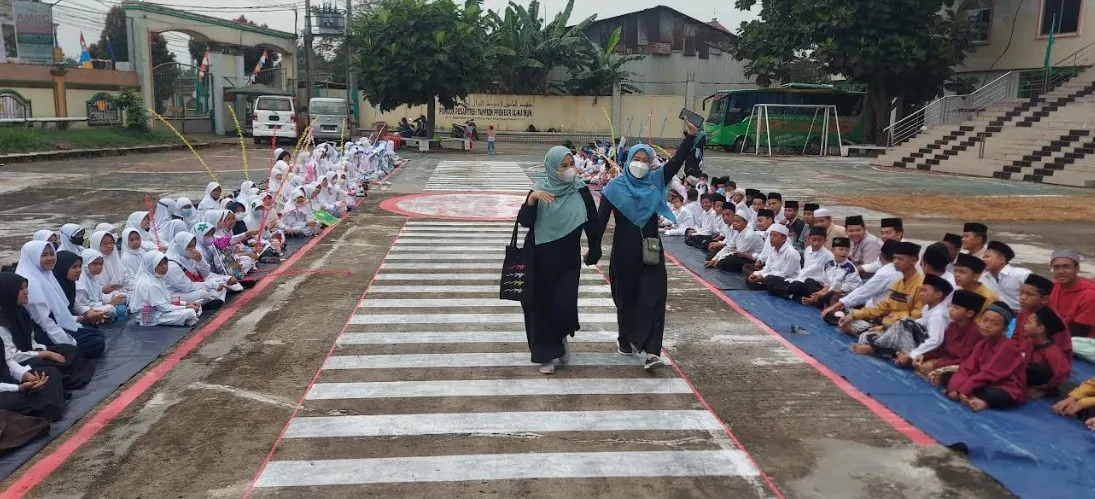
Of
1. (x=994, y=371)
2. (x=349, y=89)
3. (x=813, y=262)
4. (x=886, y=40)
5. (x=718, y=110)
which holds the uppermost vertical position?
(x=886, y=40)

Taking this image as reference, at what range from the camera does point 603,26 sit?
148 ft

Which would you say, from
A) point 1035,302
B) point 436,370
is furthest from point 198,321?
point 1035,302

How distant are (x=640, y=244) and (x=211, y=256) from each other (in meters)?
5.03

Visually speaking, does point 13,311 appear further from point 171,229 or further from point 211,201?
point 211,201

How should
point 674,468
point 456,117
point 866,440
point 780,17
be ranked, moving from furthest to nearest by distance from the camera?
point 456,117
point 780,17
point 866,440
point 674,468

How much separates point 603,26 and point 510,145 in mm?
11320

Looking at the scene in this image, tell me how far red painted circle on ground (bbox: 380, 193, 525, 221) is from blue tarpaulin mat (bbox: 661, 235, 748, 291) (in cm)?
349

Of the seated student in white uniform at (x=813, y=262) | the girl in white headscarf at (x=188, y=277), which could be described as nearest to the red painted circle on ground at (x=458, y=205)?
the girl in white headscarf at (x=188, y=277)

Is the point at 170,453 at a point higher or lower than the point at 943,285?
lower

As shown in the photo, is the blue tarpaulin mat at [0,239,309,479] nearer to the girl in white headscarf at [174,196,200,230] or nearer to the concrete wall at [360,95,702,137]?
the girl in white headscarf at [174,196,200,230]

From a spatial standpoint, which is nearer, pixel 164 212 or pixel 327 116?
pixel 164 212

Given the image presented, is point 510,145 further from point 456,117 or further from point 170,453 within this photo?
point 170,453

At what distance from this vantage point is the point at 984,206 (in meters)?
16.8

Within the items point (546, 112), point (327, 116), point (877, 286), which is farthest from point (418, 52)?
point (877, 286)
